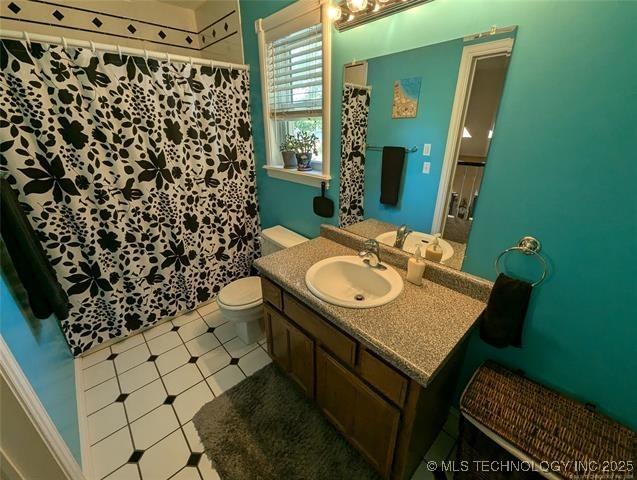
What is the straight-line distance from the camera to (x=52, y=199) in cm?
151

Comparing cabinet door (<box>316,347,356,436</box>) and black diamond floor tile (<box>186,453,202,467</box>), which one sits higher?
cabinet door (<box>316,347,356,436</box>)

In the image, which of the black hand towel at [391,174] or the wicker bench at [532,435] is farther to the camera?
the black hand towel at [391,174]

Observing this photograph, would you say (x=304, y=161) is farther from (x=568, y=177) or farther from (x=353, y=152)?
(x=568, y=177)

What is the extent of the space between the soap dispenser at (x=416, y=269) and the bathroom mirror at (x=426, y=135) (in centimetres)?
10

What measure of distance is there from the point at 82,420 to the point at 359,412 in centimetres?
149

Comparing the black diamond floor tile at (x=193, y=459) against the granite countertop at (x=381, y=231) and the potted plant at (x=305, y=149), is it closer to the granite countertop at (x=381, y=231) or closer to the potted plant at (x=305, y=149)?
the granite countertop at (x=381, y=231)

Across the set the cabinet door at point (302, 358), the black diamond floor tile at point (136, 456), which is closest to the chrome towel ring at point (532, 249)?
the cabinet door at point (302, 358)

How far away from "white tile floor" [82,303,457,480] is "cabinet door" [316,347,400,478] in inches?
12.5

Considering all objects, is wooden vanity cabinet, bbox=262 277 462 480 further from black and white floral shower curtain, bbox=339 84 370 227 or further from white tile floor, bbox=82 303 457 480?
black and white floral shower curtain, bbox=339 84 370 227

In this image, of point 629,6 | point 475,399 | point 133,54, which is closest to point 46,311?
point 133,54

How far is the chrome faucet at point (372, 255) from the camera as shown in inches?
52.1

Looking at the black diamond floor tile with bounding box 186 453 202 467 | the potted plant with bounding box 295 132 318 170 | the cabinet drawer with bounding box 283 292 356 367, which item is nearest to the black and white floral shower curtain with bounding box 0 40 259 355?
the potted plant with bounding box 295 132 318 170

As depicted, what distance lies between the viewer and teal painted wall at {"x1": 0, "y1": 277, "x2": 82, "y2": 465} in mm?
951

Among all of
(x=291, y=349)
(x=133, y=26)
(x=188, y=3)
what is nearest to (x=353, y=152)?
(x=291, y=349)
